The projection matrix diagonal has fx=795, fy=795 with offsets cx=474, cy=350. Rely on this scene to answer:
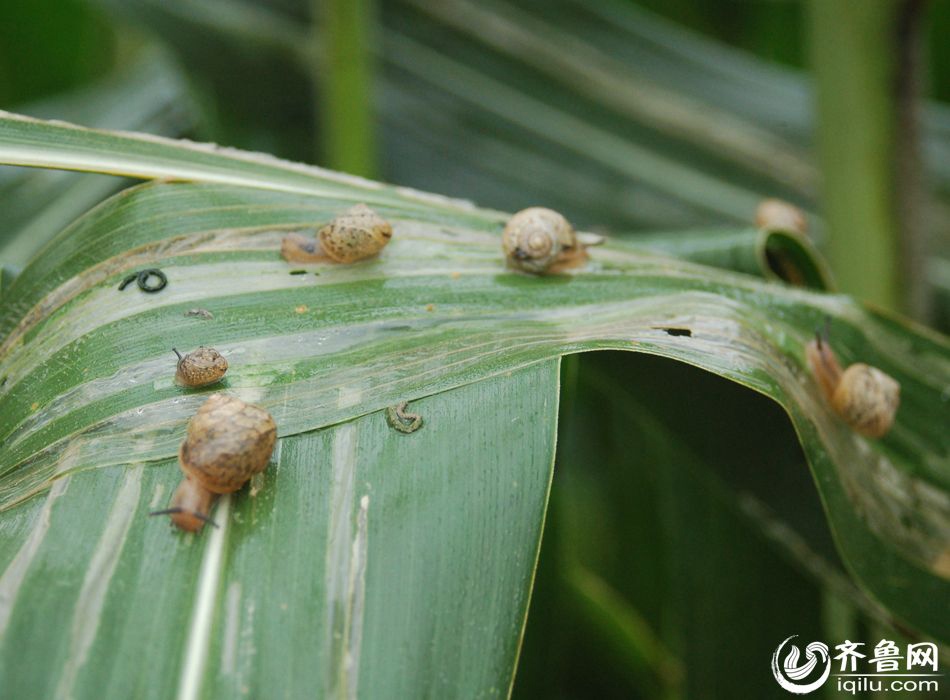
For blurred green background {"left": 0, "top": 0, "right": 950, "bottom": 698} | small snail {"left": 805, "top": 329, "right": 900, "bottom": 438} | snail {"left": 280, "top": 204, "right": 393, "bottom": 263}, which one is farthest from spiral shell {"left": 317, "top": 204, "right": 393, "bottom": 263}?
small snail {"left": 805, "top": 329, "right": 900, "bottom": 438}

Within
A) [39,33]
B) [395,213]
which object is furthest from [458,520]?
[39,33]

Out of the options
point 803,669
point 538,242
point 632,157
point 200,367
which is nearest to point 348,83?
point 632,157

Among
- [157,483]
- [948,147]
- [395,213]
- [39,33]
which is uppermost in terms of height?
[39,33]

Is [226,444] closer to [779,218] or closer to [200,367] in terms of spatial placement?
[200,367]

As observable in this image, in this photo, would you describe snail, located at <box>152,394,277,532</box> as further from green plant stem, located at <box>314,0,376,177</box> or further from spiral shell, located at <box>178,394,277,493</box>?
green plant stem, located at <box>314,0,376,177</box>

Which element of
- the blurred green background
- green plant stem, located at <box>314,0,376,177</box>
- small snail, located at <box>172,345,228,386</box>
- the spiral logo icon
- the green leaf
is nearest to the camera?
the green leaf

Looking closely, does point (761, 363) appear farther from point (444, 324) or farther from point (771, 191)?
point (771, 191)

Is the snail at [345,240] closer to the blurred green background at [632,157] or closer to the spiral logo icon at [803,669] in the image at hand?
the blurred green background at [632,157]
